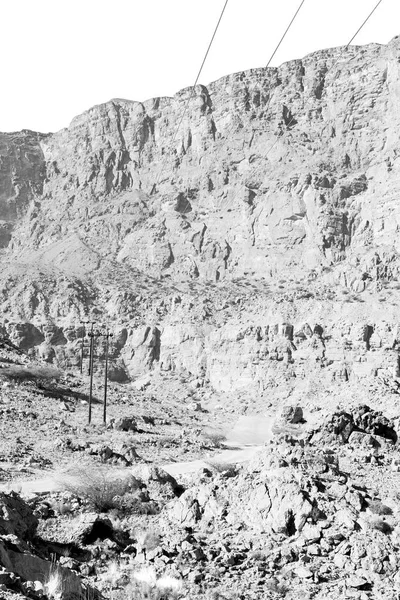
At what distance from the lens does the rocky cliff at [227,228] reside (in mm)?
71312

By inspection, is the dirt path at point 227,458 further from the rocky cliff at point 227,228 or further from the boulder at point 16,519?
the rocky cliff at point 227,228

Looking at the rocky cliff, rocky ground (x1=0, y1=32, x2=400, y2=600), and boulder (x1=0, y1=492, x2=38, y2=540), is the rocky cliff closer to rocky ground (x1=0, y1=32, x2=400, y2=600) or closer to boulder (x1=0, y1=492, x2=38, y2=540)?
rocky ground (x1=0, y1=32, x2=400, y2=600)

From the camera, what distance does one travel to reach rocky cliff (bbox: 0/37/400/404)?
71312 millimetres

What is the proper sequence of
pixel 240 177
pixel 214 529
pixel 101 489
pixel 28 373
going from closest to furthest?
pixel 214 529, pixel 101 489, pixel 28 373, pixel 240 177

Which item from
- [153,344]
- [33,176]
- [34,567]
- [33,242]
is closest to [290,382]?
[153,344]

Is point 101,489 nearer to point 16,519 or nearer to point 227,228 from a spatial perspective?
point 16,519

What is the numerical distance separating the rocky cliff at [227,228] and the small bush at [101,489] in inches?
1483

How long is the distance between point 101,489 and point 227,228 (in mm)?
92879

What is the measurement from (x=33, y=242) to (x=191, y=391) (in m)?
69.7

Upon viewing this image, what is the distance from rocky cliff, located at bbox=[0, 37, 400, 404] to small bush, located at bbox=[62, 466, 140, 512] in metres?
37.7

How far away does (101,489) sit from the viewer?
18844mm

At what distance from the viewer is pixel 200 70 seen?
16719mm

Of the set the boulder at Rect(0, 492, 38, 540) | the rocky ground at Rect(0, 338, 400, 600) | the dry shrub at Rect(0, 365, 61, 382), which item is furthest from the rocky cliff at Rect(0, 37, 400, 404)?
the boulder at Rect(0, 492, 38, 540)

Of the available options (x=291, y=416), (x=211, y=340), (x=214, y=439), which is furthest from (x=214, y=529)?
(x=211, y=340)
